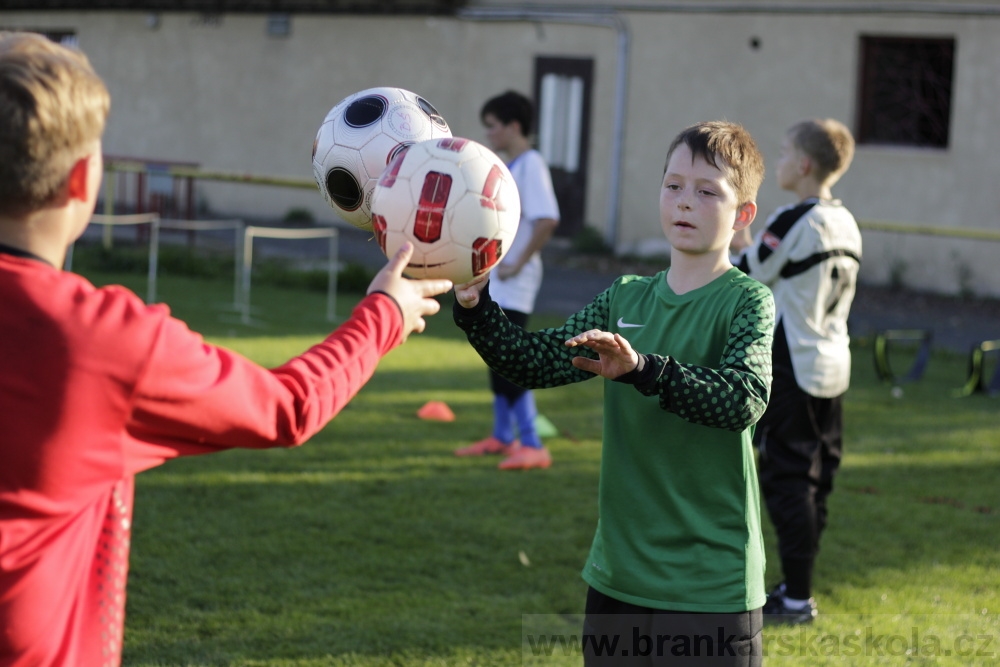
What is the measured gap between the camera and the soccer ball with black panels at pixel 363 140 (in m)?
3.18

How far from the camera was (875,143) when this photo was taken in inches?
666

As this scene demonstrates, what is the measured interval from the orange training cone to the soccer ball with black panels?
17.2 feet

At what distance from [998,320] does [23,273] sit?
14.5 m

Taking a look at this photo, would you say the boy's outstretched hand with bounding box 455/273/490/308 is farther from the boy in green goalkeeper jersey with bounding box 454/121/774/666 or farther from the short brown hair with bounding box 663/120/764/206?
the short brown hair with bounding box 663/120/764/206

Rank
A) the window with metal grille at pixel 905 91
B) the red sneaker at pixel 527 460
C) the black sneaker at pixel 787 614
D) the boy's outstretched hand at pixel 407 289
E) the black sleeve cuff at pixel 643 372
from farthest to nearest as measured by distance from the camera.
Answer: the window with metal grille at pixel 905 91 → the red sneaker at pixel 527 460 → the black sneaker at pixel 787 614 → the black sleeve cuff at pixel 643 372 → the boy's outstretched hand at pixel 407 289

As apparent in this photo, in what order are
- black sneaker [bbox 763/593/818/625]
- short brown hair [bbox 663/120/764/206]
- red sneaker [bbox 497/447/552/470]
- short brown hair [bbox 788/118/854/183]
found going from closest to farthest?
short brown hair [bbox 663/120/764/206] < black sneaker [bbox 763/593/818/625] < short brown hair [bbox 788/118/854/183] < red sneaker [bbox 497/447/552/470]

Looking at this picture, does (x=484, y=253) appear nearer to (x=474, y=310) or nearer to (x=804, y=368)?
(x=474, y=310)

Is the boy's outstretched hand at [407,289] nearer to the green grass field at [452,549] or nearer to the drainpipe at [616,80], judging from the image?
the green grass field at [452,549]

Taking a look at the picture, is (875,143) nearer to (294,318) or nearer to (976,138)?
(976,138)

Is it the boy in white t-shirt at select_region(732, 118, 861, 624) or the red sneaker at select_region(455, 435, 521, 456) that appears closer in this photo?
the boy in white t-shirt at select_region(732, 118, 861, 624)

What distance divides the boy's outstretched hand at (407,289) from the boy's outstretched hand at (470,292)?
1.03 feet

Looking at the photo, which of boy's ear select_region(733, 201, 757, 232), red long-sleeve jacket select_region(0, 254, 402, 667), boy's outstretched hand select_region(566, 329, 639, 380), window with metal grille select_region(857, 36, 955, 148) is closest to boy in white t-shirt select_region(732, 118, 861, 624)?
boy's ear select_region(733, 201, 757, 232)

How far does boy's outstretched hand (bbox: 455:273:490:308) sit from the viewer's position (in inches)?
116

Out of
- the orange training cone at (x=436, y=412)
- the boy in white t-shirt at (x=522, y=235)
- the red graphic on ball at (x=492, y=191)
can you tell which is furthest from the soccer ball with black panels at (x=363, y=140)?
the orange training cone at (x=436, y=412)
